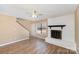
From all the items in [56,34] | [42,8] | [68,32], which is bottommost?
[56,34]

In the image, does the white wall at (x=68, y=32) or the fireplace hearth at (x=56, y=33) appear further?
the fireplace hearth at (x=56, y=33)

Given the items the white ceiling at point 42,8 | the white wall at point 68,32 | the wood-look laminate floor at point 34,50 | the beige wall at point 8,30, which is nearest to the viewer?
the white ceiling at point 42,8

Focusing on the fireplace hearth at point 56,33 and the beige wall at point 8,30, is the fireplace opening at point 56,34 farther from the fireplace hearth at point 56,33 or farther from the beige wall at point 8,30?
the beige wall at point 8,30

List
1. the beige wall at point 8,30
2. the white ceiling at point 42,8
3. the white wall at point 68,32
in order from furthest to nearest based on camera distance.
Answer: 1. the beige wall at point 8,30
2. the white wall at point 68,32
3. the white ceiling at point 42,8

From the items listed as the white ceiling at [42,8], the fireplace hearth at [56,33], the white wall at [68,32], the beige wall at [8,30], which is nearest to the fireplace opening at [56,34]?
the fireplace hearth at [56,33]

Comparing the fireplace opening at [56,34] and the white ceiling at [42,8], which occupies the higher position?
the white ceiling at [42,8]

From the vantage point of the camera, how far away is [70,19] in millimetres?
5102

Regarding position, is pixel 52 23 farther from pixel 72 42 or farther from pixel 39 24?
pixel 39 24

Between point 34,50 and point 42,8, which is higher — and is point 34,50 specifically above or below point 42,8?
below

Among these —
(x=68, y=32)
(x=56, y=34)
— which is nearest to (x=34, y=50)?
(x=56, y=34)

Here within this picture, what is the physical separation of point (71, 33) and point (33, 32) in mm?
6440

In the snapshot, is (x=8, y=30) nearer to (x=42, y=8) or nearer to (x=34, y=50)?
(x=34, y=50)
